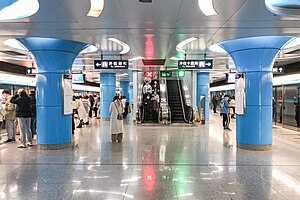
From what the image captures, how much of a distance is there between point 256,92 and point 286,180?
11.5ft

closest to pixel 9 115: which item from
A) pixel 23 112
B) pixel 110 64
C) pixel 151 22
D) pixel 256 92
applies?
pixel 23 112

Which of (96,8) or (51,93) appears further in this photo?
(51,93)

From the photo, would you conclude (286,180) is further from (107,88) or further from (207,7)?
(107,88)

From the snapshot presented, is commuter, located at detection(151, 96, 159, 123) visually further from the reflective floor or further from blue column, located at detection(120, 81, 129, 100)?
blue column, located at detection(120, 81, 129, 100)

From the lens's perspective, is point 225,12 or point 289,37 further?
point 289,37

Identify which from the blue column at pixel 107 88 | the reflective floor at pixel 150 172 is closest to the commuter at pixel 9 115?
the reflective floor at pixel 150 172

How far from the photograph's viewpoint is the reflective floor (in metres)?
4.56

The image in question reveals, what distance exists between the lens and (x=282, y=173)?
224 inches

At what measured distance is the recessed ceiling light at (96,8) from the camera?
4718 mm

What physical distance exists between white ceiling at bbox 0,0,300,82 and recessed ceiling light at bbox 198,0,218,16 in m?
0.09

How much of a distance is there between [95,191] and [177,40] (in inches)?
188

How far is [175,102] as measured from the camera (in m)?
18.5

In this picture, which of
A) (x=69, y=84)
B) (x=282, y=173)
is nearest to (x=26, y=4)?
(x=69, y=84)

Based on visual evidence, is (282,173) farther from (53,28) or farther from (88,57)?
(88,57)
